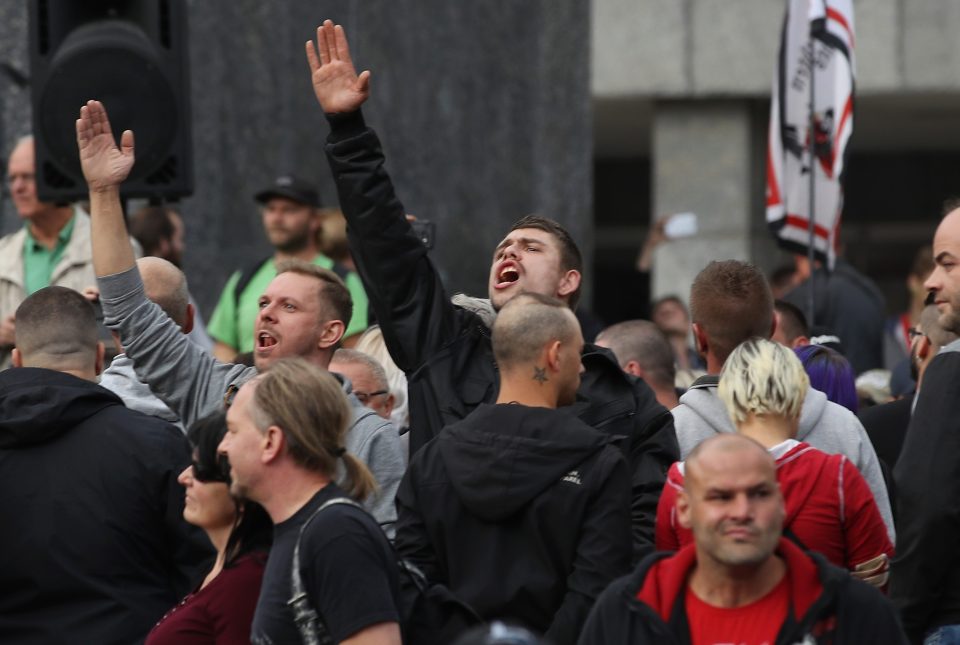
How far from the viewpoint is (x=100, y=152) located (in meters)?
6.70

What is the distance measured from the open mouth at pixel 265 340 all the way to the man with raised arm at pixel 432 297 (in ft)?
1.33

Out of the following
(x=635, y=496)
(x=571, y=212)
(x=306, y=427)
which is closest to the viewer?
(x=306, y=427)

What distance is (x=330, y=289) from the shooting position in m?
6.34

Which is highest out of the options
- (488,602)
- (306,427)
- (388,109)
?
(388,109)

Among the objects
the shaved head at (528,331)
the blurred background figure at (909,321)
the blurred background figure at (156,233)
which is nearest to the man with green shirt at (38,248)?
the blurred background figure at (156,233)

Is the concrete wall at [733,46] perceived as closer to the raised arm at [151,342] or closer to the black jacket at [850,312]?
the black jacket at [850,312]

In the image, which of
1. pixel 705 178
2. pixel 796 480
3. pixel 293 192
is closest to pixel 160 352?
pixel 796 480

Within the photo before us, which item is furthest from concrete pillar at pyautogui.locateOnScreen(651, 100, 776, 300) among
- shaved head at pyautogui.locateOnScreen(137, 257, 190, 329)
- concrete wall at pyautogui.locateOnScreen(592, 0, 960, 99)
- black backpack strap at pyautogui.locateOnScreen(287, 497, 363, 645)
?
black backpack strap at pyautogui.locateOnScreen(287, 497, 363, 645)

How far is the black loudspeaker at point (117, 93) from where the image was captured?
820 cm

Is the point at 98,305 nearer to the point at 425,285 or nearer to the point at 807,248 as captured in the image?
the point at 425,285

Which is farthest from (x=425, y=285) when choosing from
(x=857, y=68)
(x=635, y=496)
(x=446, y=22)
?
(x=857, y=68)

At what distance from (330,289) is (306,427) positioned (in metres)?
1.61

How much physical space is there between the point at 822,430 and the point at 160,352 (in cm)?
205

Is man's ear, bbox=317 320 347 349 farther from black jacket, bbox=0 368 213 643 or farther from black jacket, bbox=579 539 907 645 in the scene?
black jacket, bbox=579 539 907 645
